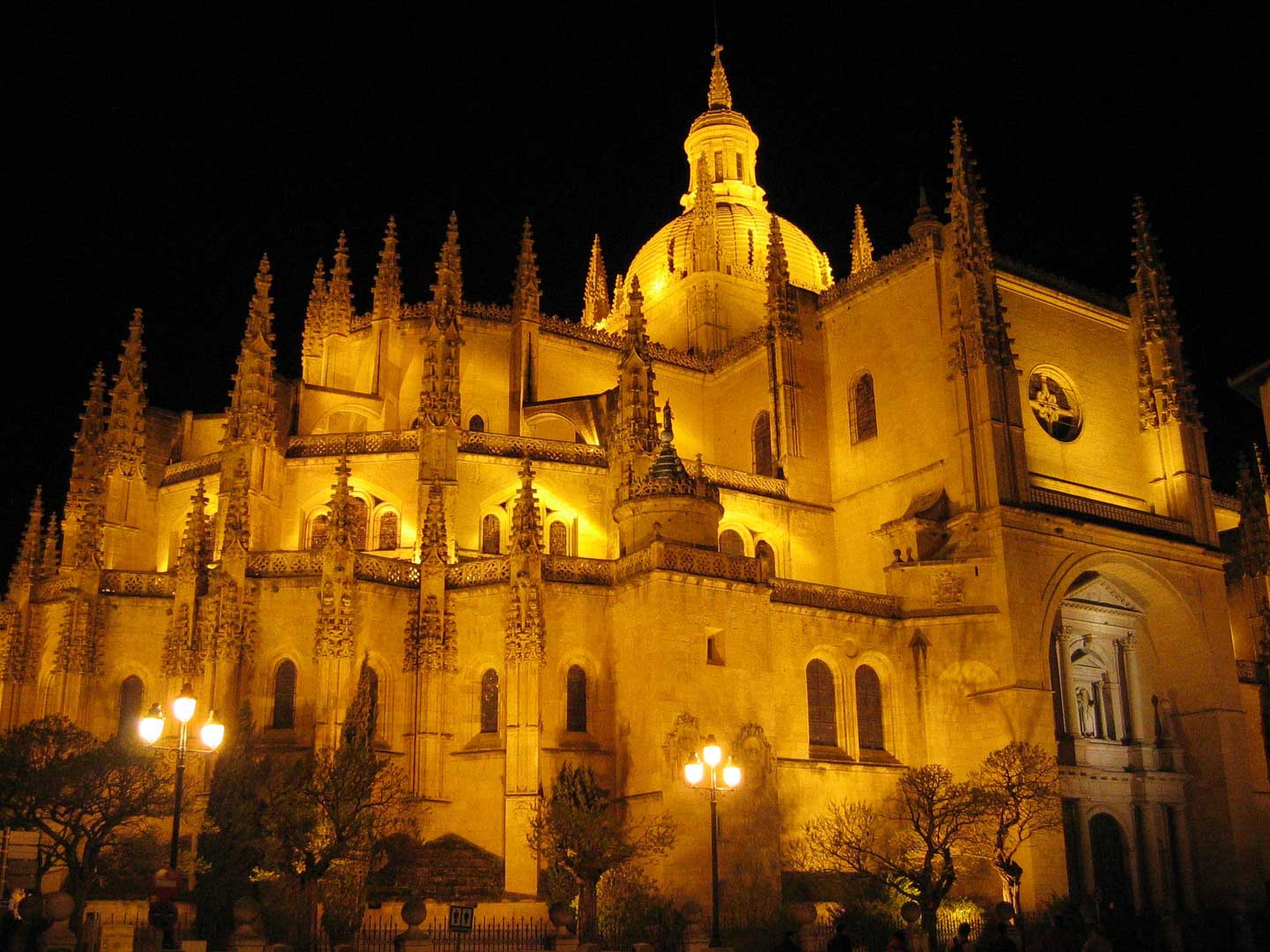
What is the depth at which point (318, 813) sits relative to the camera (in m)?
26.1

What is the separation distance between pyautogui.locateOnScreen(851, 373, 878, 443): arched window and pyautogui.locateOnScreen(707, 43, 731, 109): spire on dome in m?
26.5

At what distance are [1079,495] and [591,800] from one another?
1654cm

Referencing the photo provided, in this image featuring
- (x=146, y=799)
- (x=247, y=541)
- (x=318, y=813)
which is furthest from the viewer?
(x=247, y=541)

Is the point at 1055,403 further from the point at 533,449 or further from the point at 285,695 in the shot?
the point at 285,695

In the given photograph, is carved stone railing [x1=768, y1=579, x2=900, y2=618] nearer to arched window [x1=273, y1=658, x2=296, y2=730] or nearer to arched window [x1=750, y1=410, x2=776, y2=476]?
arched window [x1=750, y1=410, x2=776, y2=476]

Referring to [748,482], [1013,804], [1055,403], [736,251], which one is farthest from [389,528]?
[736,251]

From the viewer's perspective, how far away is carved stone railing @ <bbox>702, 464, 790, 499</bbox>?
38.1m

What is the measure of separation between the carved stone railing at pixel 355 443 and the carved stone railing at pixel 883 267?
44.3 feet

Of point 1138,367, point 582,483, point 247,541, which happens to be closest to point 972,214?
point 1138,367

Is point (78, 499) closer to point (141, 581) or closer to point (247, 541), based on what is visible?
point (141, 581)

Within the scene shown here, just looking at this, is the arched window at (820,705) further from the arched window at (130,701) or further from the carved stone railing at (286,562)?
the arched window at (130,701)

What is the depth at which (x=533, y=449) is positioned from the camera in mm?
37188

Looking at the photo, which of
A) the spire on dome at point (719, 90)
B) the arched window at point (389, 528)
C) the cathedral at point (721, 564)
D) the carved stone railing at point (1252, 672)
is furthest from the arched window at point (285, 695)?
the spire on dome at point (719, 90)

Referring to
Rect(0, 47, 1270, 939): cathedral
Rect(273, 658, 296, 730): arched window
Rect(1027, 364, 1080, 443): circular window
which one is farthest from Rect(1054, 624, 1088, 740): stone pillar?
Rect(273, 658, 296, 730): arched window
